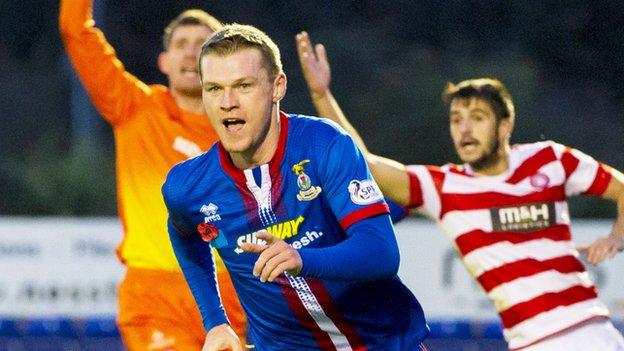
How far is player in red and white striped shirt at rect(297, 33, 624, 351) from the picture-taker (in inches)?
241

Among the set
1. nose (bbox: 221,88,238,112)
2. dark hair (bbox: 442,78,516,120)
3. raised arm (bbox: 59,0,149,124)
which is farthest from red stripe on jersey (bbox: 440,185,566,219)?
nose (bbox: 221,88,238,112)

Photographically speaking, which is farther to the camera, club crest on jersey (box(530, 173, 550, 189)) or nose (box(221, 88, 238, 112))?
club crest on jersey (box(530, 173, 550, 189))

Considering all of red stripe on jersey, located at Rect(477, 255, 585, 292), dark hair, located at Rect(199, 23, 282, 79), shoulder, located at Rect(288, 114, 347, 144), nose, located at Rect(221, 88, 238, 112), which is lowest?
red stripe on jersey, located at Rect(477, 255, 585, 292)

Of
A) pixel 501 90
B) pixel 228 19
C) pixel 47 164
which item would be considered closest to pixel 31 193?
pixel 47 164

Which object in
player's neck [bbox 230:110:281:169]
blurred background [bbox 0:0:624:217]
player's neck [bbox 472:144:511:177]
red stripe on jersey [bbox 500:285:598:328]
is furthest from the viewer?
blurred background [bbox 0:0:624:217]

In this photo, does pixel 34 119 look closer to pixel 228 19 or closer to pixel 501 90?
pixel 228 19

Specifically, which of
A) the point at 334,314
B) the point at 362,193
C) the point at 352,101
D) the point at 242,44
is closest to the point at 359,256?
the point at 362,193

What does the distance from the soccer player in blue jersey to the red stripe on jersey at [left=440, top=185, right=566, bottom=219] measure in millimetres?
1687

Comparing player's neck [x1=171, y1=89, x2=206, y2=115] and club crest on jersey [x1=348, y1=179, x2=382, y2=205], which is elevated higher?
club crest on jersey [x1=348, y1=179, x2=382, y2=205]

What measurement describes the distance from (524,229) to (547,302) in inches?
13.0

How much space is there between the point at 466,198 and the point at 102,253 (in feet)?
15.9

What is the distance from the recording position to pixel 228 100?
4383 millimetres

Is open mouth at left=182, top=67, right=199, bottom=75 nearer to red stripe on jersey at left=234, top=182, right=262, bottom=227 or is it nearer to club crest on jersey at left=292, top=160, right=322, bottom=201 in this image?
red stripe on jersey at left=234, top=182, right=262, bottom=227

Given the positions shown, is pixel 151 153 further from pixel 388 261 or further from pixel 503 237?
pixel 388 261
